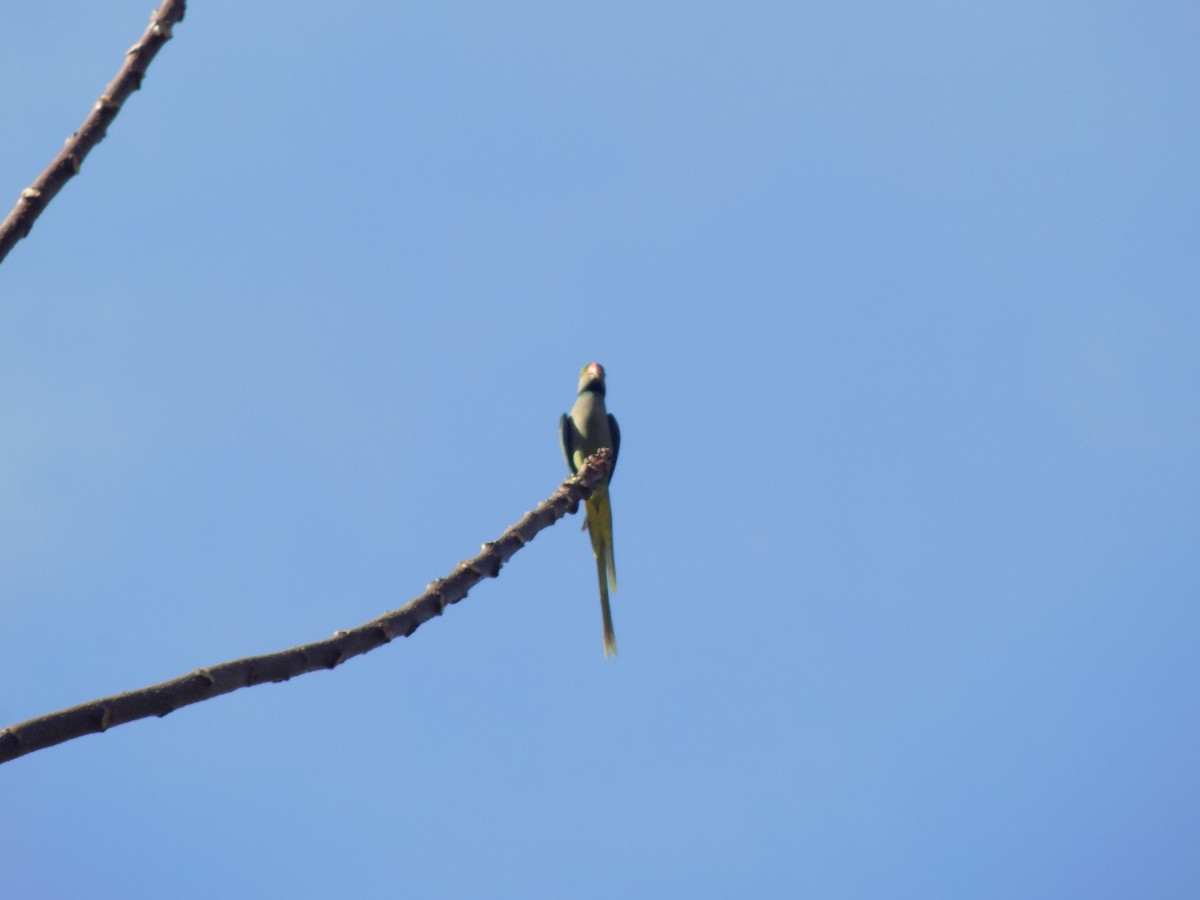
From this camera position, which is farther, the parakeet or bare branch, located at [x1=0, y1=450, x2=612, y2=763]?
the parakeet

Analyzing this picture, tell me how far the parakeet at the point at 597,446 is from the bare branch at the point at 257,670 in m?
3.92

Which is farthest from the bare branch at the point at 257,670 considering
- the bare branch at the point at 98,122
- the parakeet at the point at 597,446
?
the parakeet at the point at 597,446

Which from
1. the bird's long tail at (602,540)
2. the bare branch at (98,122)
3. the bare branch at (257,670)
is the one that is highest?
the bird's long tail at (602,540)

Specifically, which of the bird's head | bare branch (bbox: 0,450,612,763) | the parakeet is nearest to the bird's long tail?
the parakeet

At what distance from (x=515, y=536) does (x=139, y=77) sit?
194 centimetres

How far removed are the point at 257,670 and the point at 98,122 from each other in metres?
1.55

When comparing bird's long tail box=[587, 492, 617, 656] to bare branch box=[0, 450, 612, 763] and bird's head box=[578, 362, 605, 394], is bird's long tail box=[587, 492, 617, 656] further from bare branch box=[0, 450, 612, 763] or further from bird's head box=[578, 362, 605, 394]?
bare branch box=[0, 450, 612, 763]

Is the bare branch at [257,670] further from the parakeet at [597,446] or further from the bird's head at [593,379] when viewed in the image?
the bird's head at [593,379]

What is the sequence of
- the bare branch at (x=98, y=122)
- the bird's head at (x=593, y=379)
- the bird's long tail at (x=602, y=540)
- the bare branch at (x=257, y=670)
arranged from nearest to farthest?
the bare branch at (x=257, y=670), the bare branch at (x=98, y=122), the bird's long tail at (x=602, y=540), the bird's head at (x=593, y=379)

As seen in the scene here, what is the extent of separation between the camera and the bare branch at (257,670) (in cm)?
265

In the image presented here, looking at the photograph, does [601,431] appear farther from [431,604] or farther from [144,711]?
[144,711]

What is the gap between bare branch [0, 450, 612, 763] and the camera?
8.68ft

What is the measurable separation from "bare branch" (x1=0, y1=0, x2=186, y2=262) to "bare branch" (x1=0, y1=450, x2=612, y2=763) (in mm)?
1234

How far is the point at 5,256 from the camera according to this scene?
2.94 metres
